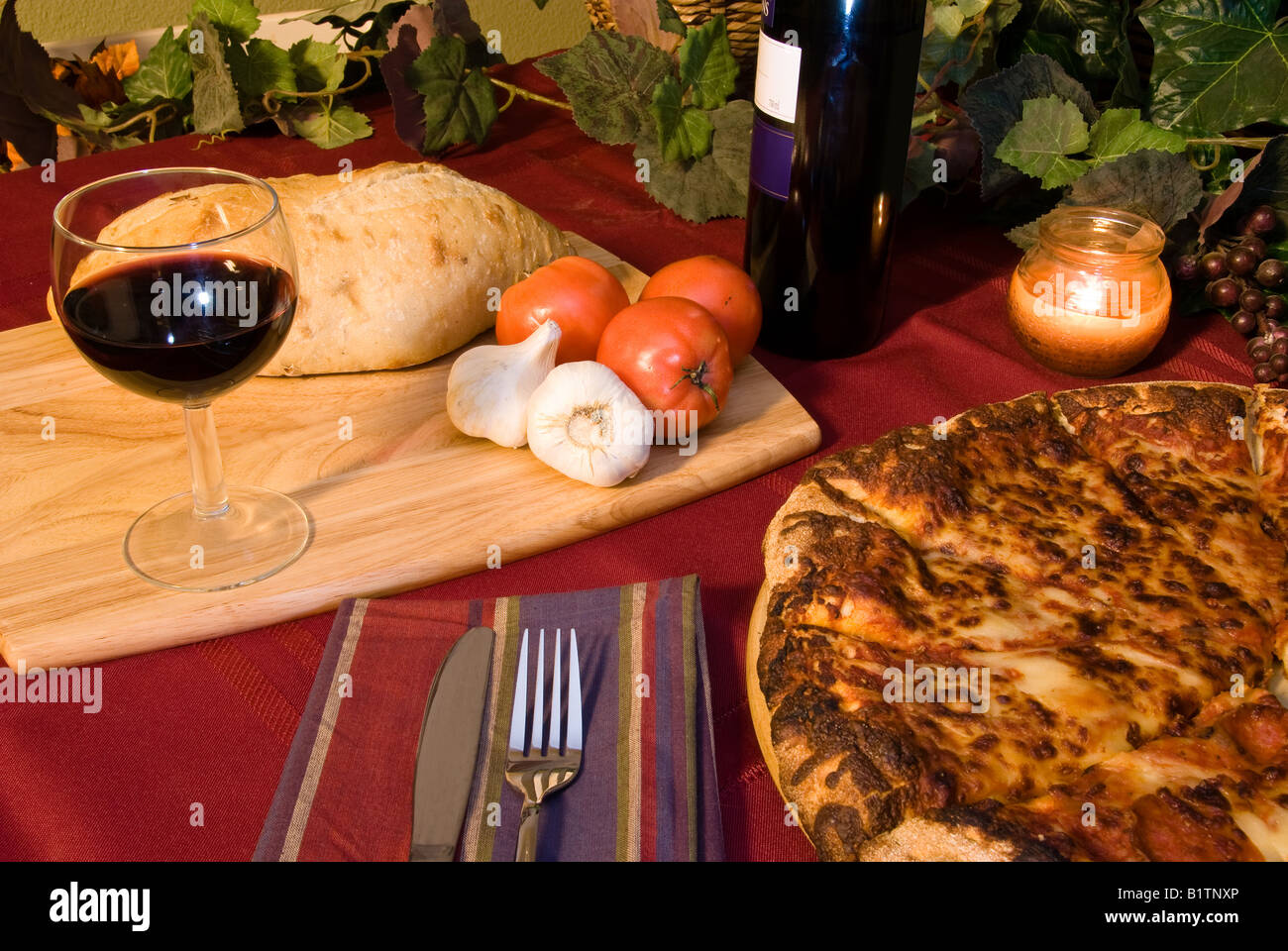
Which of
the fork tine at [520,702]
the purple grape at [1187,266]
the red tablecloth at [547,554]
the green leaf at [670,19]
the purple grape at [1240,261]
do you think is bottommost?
the red tablecloth at [547,554]

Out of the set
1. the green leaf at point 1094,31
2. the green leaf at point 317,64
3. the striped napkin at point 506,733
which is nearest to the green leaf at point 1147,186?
the green leaf at point 1094,31

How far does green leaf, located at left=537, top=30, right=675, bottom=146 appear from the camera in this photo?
1.96m

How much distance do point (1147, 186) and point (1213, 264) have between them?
0.15 meters

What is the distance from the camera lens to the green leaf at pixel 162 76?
2.21 metres

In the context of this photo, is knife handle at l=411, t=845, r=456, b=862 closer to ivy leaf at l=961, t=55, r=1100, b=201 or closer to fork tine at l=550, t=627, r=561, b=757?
fork tine at l=550, t=627, r=561, b=757

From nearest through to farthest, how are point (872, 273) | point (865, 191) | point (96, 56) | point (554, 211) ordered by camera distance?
1. point (865, 191)
2. point (872, 273)
3. point (554, 211)
4. point (96, 56)

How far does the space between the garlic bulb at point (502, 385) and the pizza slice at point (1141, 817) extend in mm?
697

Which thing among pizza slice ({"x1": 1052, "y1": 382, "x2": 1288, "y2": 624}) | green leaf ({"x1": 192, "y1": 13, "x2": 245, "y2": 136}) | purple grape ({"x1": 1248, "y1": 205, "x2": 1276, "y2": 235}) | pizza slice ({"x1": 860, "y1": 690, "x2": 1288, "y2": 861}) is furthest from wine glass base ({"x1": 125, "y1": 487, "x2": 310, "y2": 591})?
purple grape ({"x1": 1248, "y1": 205, "x2": 1276, "y2": 235})

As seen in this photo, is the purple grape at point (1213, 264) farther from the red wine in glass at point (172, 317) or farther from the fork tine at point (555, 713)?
the red wine in glass at point (172, 317)

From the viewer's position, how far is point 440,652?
3.54 feet

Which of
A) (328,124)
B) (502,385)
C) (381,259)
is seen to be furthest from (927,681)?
(328,124)

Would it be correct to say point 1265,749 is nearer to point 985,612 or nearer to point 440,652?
point 985,612

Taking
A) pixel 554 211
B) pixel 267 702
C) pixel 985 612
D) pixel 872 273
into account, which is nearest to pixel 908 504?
pixel 985 612

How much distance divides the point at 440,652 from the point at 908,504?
0.48 m
